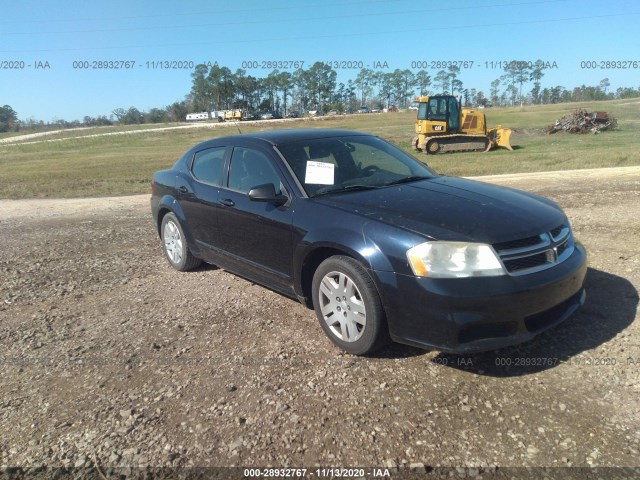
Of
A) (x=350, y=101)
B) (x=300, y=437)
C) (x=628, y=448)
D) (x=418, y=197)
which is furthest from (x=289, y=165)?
(x=350, y=101)

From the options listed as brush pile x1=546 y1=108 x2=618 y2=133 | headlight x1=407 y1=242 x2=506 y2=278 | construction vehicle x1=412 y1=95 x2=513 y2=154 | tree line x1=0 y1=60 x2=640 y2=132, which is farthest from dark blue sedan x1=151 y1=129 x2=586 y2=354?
tree line x1=0 y1=60 x2=640 y2=132

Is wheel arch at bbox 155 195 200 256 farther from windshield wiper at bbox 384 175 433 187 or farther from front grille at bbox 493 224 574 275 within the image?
front grille at bbox 493 224 574 275

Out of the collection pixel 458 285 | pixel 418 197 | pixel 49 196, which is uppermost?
pixel 418 197

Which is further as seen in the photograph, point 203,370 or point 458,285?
point 203,370

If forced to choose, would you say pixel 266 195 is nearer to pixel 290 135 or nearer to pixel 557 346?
pixel 290 135

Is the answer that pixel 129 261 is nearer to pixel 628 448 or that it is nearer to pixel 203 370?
pixel 203 370

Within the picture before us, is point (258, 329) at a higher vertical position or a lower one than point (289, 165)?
lower

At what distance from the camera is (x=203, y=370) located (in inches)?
134

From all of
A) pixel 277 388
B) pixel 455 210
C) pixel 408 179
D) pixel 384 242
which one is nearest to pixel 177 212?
pixel 408 179

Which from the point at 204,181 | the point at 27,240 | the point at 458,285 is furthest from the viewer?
the point at 27,240

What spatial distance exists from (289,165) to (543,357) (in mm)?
2382

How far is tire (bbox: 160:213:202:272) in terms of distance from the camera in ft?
17.9

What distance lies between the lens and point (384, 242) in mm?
3162

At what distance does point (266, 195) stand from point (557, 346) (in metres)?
2.38
